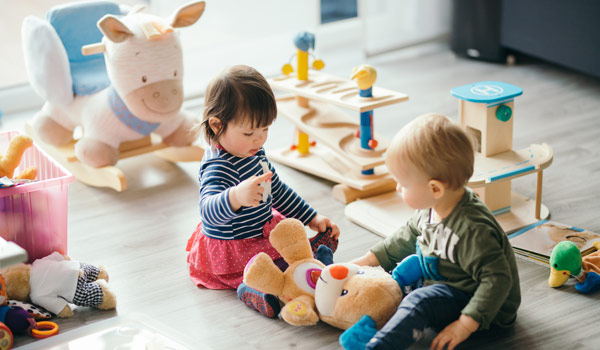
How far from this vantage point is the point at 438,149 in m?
1.21

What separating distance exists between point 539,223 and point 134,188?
113 centimetres

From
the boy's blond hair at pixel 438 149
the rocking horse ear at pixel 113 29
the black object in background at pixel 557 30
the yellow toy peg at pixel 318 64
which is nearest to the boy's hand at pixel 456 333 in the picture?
the boy's blond hair at pixel 438 149

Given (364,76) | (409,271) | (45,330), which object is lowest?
(45,330)

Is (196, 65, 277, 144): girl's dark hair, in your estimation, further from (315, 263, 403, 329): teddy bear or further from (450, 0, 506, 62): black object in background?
(450, 0, 506, 62): black object in background

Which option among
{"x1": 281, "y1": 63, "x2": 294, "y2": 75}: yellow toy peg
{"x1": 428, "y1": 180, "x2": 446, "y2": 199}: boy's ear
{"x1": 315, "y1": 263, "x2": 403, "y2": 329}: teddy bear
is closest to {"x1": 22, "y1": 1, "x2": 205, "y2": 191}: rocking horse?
{"x1": 281, "y1": 63, "x2": 294, "y2": 75}: yellow toy peg

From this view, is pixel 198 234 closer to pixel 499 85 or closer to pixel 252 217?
pixel 252 217

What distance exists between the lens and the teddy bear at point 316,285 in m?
1.32

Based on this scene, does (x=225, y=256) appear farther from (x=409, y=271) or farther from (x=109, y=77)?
(x=109, y=77)

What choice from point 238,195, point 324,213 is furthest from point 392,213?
point 238,195

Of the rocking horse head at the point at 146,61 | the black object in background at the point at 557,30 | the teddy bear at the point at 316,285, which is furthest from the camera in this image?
Result: the black object in background at the point at 557,30

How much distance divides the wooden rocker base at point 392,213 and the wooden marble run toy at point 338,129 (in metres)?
0.06

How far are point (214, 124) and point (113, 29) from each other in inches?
25.6

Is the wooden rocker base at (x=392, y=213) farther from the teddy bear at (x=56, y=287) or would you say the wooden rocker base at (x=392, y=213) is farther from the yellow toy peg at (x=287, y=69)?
the teddy bear at (x=56, y=287)

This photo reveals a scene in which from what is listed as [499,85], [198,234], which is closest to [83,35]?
→ [198,234]
